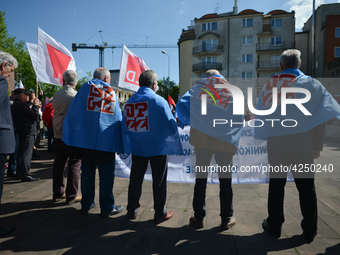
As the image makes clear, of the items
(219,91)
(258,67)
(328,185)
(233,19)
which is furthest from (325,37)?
(219,91)

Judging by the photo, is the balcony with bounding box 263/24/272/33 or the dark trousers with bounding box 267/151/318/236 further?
the balcony with bounding box 263/24/272/33

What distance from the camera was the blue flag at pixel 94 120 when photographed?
11.0ft

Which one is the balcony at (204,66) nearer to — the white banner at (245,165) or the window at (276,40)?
the window at (276,40)

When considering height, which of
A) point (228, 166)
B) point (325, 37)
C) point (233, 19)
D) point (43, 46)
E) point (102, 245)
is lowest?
point (102, 245)

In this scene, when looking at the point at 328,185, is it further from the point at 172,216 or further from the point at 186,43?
the point at 186,43

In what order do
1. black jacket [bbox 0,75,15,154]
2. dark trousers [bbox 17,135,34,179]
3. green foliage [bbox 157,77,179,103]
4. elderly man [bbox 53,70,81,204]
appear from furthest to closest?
green foliage [bbox 157,77,179,103]
dark trousers [bbox 17,135,34,179]
elderly man [bbox 53,70,81,204]
black jacket [bbox 0,75,15,154]

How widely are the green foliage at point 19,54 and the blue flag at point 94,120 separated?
30.6m

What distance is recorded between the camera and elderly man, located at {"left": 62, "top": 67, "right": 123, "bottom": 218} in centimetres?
335

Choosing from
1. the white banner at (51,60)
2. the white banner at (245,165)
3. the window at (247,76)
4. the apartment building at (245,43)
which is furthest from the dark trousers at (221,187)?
the window at (247,76)

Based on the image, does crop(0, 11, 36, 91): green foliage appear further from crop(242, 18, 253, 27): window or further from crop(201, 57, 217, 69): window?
crop(242, 18, 253, 27): window

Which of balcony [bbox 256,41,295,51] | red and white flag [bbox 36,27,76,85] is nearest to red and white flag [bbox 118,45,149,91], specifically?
red and white flag [bbox 36,27,76,85]

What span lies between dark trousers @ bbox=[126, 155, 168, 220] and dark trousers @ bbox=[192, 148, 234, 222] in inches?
18.3

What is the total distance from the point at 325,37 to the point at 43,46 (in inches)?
1645

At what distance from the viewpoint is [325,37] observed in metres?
36.4
